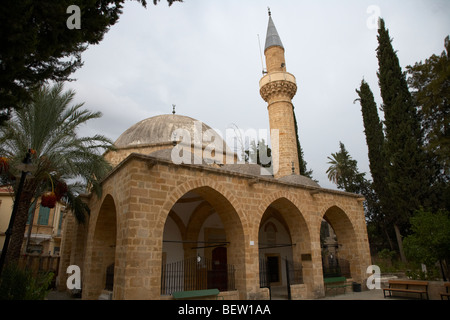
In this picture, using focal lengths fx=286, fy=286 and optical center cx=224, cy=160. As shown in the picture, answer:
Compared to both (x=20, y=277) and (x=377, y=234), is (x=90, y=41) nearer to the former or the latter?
(x=20, y=277)

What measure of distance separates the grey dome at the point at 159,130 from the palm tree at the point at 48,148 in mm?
5789

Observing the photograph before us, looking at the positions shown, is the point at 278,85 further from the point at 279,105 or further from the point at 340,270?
the point at 340,270

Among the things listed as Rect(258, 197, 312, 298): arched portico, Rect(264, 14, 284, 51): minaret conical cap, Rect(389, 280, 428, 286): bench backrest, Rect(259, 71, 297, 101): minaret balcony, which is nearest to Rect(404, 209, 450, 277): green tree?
Rect(389, 280, 428, 286): bench backrest

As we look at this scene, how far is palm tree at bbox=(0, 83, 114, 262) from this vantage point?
6488 millimetres

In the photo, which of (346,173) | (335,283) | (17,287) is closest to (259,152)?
(346,173)

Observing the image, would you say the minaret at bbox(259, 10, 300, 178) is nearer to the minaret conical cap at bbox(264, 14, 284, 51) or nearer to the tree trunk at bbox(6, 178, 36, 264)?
the minaret conical cap at bbox(264, 14, 284, 51)

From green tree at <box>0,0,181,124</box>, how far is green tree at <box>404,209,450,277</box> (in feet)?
27.2

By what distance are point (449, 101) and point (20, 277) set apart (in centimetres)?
1175

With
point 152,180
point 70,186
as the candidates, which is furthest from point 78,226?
point 152,180

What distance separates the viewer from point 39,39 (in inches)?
126

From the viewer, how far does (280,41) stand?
1508 cm

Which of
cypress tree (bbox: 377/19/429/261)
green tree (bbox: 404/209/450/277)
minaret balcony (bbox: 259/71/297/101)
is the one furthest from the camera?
minaret balcony (bbox: 259/71/297/101)

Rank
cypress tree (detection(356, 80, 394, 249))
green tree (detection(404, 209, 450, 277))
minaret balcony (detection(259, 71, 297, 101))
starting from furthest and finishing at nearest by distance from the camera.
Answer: cypress tree (detection(356, 80, 394, 249)), minaret balcony (detection(259, 71, 297, 101)), green tree (detection(404, 209, 450, 277))

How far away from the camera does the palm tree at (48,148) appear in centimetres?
649
